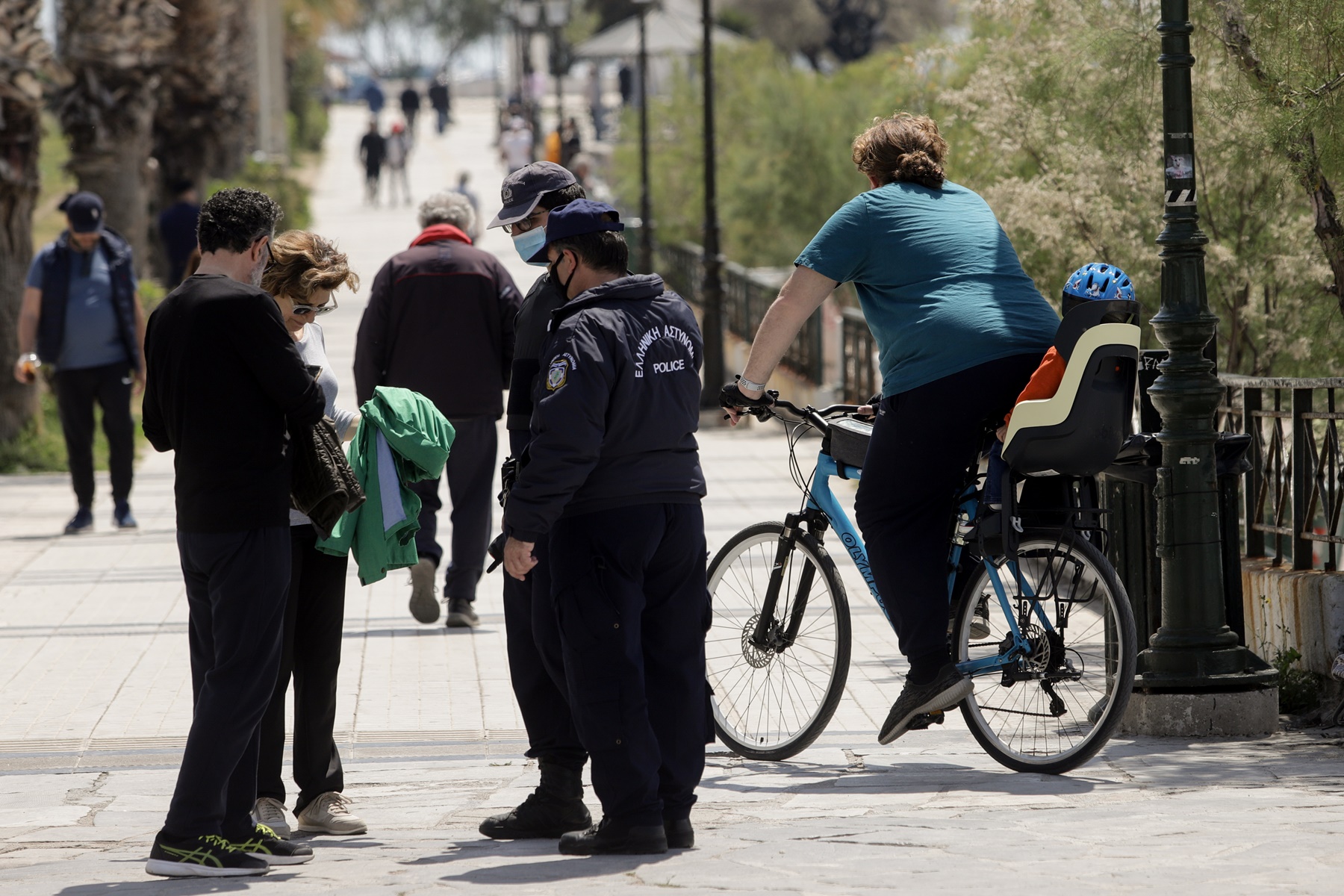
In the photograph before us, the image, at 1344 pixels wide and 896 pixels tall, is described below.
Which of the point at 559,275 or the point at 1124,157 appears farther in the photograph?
the point at 1124,157

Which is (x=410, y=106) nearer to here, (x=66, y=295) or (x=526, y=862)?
(x=66, y=295)

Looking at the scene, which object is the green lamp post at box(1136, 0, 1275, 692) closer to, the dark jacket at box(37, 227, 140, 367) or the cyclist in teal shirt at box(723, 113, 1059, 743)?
the cyclist in teal shirt at box(723, 113, 1059, 743)

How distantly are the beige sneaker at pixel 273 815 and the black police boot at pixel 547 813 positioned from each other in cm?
57

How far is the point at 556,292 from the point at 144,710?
8.10ft

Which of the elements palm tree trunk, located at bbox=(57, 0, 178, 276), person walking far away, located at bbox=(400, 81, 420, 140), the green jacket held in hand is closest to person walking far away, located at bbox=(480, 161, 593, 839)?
the green jacket held in hand

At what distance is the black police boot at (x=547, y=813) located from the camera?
4.78 meters

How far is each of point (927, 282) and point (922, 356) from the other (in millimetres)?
225

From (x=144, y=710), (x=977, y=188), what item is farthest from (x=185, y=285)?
(x=977, y=188)

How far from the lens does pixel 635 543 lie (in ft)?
14.7

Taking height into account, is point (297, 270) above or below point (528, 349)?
above

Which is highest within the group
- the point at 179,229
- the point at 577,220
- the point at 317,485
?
the point at 179,229

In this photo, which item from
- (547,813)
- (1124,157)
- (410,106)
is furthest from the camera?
(410,106)

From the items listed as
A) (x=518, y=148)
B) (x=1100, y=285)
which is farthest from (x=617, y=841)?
(x=518, y=148)

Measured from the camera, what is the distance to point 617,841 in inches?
175
